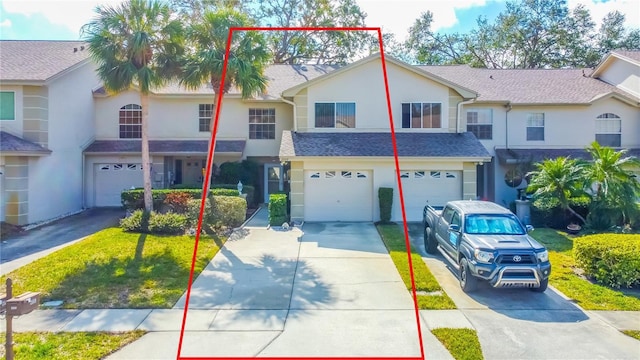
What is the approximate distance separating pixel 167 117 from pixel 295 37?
16.6 m

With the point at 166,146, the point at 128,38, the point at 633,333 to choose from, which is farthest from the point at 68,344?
the point at 166,146

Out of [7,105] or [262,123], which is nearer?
[7,105]

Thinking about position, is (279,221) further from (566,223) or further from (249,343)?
(566,223)

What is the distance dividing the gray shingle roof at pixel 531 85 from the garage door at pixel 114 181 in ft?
58.3

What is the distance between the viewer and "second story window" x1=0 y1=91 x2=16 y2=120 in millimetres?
15375

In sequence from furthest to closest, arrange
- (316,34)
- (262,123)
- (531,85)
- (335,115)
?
(316,34)
(531,85)
(262,123)
(335,115)

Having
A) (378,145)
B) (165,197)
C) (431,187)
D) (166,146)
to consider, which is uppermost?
(166,146)

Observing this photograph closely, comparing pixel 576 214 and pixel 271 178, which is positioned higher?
pixel 271 178

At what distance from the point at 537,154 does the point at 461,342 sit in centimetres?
1626

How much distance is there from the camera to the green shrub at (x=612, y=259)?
8.54 m

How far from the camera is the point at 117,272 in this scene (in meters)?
9.44

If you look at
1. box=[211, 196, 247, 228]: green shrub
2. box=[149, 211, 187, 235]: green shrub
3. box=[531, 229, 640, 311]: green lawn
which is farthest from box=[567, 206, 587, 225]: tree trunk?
box=[149, 211, 187, 235]: green shrub

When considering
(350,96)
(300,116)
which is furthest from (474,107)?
(300,116)

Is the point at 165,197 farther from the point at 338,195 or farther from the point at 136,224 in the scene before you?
the point at 338,195
